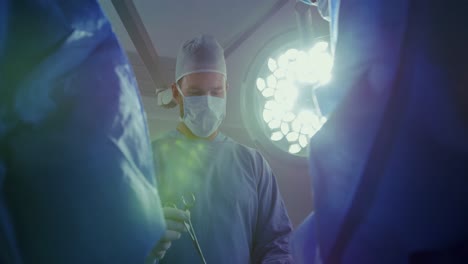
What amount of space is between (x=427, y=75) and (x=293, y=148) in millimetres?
1431

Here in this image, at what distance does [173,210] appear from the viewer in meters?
0.77

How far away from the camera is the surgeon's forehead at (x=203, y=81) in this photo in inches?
57.0

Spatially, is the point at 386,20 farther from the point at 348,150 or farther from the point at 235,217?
the point at 235,217

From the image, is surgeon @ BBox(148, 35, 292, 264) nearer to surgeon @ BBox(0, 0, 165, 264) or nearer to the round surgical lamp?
the round surgical lamp

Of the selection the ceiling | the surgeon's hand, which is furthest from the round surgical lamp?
the surgeon's hand

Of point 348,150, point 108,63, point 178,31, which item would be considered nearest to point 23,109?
point 108,63

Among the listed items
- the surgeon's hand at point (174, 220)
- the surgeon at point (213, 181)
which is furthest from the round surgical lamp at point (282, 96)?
the surgeon's hand at point (174, 220)

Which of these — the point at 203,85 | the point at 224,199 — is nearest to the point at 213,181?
the point at 224,199

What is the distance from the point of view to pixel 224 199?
128 centimetres

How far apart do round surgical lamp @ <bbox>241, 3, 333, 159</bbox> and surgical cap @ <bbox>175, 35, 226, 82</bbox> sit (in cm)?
30

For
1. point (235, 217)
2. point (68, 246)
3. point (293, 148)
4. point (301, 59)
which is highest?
point (68, 246)

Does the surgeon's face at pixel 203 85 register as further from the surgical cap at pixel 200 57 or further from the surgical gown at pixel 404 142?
the surgical gown at pixel 404 142

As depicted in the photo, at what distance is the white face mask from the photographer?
1.40 meters

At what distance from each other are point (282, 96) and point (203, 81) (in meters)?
0.49
